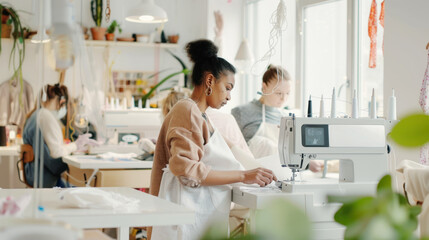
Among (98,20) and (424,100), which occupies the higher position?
(98,20)

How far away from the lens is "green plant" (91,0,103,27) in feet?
21.7

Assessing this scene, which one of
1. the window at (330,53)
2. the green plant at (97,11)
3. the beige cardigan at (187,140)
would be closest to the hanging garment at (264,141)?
the window at (330,53)

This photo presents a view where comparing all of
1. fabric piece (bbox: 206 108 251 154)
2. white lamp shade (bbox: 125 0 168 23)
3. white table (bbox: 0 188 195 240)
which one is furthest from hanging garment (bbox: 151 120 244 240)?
white lamp shade (bbox: 125 0 168 23)

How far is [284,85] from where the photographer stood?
4.03m

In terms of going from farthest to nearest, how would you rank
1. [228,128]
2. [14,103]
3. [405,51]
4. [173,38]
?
[173,38], [14,103], [405,51], [228,128]

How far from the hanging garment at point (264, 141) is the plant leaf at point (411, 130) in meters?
3.41

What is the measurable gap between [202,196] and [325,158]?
56 cm

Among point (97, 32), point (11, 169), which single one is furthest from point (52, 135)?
point (97, 32)

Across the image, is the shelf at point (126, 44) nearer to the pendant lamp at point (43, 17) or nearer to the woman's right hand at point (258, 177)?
the woman's right hand at point (258, 177)

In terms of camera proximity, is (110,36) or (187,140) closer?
(187,140)

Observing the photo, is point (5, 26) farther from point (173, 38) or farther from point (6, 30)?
point (173, 38)

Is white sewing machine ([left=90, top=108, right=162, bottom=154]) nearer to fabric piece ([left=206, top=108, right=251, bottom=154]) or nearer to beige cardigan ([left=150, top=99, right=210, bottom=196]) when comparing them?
fabric piece ([left=206, top=108, right=251, bottom=154])

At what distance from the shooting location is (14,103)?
625 cm

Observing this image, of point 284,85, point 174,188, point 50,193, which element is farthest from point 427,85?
point 50,193
